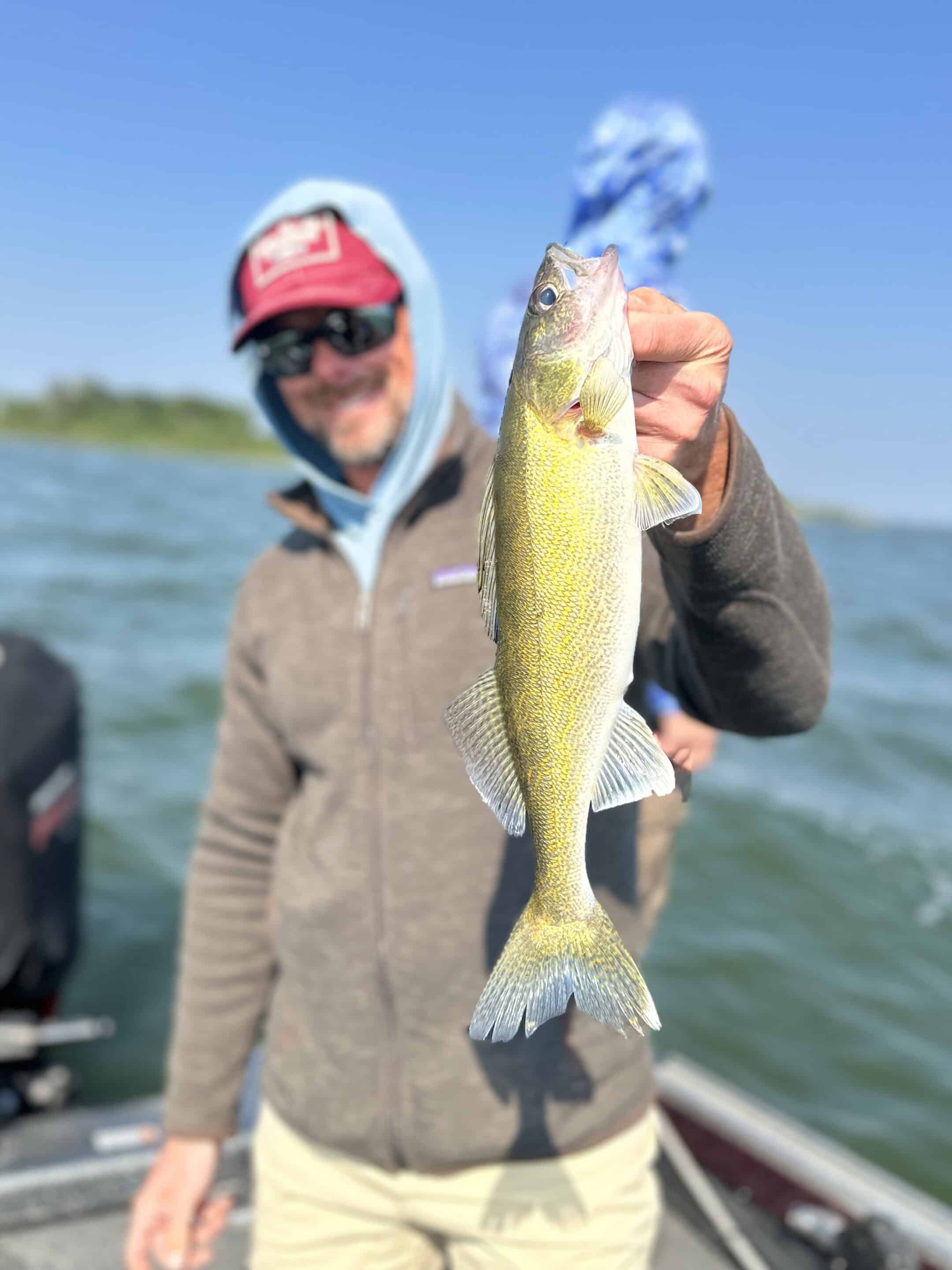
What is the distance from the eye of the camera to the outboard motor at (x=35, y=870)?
3920 millimetres

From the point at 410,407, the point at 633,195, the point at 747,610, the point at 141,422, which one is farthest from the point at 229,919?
the point at 141,422

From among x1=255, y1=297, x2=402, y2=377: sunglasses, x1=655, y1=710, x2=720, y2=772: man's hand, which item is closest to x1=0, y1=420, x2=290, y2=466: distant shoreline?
x1=655, y1=710, x2=720, y2=772: man's hand

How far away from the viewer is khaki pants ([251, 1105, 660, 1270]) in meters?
1.99

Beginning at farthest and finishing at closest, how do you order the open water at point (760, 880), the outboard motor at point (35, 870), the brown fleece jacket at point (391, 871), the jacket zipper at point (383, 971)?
the open water at point (760, 880) < the outboard motor at point (35, 870) < the jacket zipper at point (383, 971) < the brown fleece jacket at point (391, 871)

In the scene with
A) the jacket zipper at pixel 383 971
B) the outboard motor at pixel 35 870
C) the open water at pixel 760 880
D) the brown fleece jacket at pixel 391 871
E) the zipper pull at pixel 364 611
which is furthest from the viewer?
the open water at pixel 760 880

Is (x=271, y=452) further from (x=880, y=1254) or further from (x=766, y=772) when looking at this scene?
(x=880, y=1254)

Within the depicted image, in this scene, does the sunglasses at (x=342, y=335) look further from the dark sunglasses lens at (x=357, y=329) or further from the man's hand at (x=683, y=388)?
the man's hand at (x=683, y=388)

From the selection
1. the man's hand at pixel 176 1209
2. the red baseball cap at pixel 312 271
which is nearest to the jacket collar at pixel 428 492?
the red baseball cap at pixel 312 271

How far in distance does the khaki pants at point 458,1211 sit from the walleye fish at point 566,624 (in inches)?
41.3

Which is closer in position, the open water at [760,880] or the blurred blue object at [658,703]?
the blurred blue object at [658,703]

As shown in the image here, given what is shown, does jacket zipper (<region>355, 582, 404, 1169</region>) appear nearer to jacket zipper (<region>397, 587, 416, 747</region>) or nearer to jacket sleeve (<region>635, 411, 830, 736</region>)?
jacket zipper (<region>397, 587, 416, 747</region>)

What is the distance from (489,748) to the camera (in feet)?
3.91

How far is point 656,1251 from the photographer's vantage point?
3.26 metres

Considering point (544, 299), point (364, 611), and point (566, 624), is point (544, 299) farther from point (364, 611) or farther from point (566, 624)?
point (364, 611)
